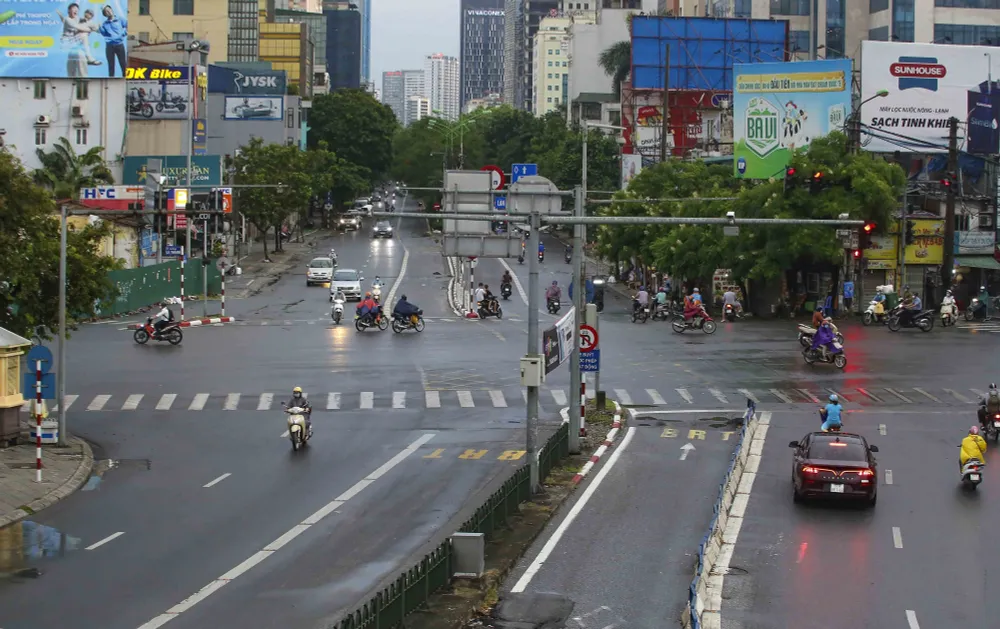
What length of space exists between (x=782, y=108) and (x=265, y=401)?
42858 millimetres

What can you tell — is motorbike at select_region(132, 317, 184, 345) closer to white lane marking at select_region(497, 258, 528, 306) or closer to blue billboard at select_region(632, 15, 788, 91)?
white lane marking at select_region(497, 258, 528, 306)

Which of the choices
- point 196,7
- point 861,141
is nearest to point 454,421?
point 861,141

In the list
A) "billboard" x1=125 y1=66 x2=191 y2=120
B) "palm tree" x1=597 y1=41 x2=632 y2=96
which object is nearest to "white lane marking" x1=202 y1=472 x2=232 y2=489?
"billboard" x1=125 y1=66 x2=191 y2=120

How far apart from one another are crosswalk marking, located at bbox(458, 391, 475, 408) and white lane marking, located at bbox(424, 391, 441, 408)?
626mm

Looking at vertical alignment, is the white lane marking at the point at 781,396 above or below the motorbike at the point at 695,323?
Answer: below

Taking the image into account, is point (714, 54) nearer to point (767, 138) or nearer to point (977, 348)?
point (767, 138)

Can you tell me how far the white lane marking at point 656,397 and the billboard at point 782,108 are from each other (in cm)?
3328

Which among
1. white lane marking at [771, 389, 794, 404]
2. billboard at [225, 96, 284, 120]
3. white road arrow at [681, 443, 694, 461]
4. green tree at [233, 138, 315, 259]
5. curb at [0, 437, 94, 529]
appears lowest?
curb at [0, 437, 94, 529]

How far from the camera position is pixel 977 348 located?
4878cm

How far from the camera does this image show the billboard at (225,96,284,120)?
121188 mm

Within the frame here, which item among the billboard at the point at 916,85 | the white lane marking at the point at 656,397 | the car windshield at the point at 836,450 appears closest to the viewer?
the car windshield at the point at 836,450

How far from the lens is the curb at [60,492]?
2474 cm

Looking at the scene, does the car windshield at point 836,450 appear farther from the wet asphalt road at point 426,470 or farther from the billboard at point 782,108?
the billboard at point 782,108

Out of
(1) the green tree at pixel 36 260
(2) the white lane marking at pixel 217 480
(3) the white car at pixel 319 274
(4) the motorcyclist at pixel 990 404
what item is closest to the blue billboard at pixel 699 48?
(3) the white car at pixel 319 274
